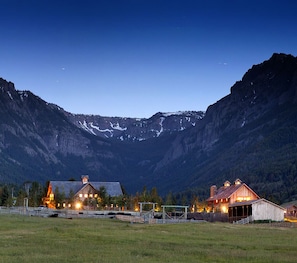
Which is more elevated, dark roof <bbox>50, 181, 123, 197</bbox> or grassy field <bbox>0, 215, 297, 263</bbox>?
dark roof <bbox>50, 181, 123, 197</bbox>

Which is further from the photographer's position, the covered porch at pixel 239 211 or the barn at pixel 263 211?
the covered porch at pixel 239 211

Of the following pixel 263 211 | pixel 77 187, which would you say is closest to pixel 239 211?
pixel 263 211

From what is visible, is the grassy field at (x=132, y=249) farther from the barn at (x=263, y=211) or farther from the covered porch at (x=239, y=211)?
the covered porch at (x=239, y=211)

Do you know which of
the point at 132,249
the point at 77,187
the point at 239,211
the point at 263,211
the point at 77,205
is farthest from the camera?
the point at 77,187

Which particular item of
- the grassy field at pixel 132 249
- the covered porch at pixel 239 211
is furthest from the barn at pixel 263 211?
the grassy field at pixel 132 249

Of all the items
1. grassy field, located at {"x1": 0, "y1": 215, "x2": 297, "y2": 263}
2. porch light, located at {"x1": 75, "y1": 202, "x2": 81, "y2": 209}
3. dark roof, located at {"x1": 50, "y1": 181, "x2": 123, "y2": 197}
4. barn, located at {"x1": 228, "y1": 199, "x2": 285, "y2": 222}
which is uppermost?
dark roof, located at {"x1": 50, "y1": 181, "x2": 123, "y2": 197}

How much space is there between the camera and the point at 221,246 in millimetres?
48781

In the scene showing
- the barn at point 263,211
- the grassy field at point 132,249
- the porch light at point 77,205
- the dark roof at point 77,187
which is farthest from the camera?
the dark roof at point 77,187

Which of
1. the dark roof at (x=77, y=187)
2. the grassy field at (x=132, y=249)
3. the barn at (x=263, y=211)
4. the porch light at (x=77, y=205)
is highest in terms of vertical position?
the dark roof at (x=77, y=187)

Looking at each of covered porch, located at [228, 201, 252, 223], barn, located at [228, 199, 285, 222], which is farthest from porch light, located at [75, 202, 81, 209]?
barn, located at [228, 199, 285, 222]

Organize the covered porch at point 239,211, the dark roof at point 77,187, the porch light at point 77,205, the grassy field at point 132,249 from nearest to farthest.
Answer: the grassy field at point 132,249 < the covered porch at point 239,211 < the porch light at point 77,205 < the dark roof at point 77,187

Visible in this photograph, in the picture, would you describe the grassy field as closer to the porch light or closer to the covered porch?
the covered porch

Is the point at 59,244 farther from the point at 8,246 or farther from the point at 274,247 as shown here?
the point at 274,247

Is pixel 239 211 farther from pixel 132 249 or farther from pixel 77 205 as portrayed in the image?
pixel 132 249
